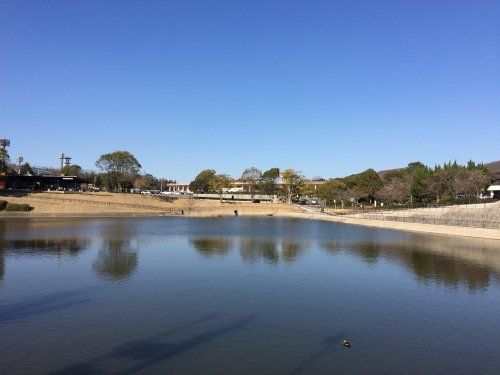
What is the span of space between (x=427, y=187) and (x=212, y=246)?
229 feet

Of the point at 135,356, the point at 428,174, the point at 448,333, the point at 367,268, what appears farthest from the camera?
the point at 428,174

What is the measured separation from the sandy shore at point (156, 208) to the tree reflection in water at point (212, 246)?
33729 mm

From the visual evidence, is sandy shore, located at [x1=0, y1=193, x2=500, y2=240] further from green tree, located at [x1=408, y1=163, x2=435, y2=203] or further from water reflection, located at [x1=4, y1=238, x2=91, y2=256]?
water reflection, located at [x1=4, y1=238, x2=91, y2=256]

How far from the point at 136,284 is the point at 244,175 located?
419 feet

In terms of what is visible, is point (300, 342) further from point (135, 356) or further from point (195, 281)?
point (195, 281)

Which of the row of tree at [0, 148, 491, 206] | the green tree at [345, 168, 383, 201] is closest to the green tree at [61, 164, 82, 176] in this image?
the row of tree at [0, 148, 491, 206]

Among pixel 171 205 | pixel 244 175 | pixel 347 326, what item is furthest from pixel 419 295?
pixel 244 175

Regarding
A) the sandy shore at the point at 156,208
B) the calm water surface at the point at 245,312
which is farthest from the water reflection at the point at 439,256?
the sandy shore at the point at 156,208

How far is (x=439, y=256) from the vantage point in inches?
1452

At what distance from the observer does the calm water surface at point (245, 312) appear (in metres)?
13.5

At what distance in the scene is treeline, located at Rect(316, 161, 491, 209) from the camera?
88.3m

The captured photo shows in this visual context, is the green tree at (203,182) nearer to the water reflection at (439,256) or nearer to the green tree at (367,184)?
the green tree at (367,184)

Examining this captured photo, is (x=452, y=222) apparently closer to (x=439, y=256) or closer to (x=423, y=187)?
(x=439, y=256)

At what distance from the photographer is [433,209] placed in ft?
246
